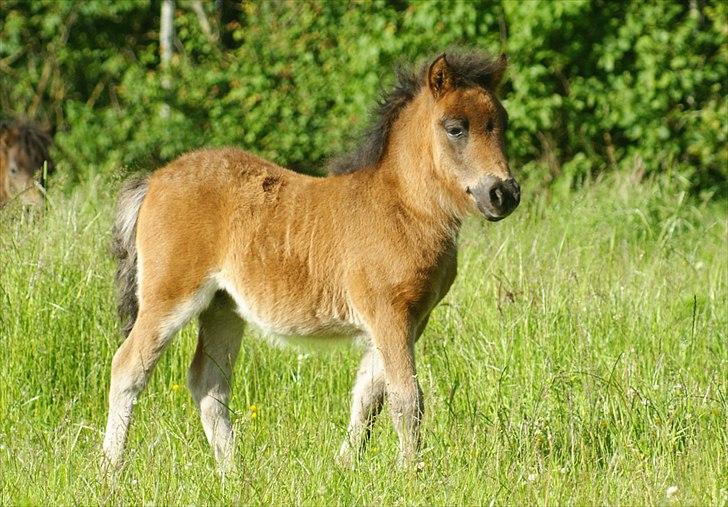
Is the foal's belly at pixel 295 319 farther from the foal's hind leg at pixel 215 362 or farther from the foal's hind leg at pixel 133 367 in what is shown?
the foal's hind leg at pixel 133 367

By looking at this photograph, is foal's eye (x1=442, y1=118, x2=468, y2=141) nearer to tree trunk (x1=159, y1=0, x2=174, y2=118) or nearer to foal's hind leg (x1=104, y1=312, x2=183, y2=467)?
foal's hind leg (x1=104, y1=312, x2=183, y2=467)

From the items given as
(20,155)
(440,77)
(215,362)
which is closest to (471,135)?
(440,77)

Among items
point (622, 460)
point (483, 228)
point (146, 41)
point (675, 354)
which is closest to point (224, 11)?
point (146, 41)

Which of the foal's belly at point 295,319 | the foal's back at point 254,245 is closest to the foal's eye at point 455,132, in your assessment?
the foal's back at point 254,245

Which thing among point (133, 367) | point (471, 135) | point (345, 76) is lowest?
point (345, 76)

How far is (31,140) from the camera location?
10328mm

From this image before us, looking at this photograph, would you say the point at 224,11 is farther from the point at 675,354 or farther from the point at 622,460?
the point at 622,460

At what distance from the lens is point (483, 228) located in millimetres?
7938

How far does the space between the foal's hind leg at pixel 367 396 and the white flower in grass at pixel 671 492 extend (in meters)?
1.49

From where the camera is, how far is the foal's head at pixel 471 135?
5.06 metres

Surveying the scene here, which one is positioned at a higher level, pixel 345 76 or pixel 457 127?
pixel 457 127

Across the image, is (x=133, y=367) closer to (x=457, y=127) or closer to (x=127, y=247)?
(x=127, y=247)

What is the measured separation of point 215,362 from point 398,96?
62.6 inches

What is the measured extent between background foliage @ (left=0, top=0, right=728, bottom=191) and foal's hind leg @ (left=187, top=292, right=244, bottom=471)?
5.24m
